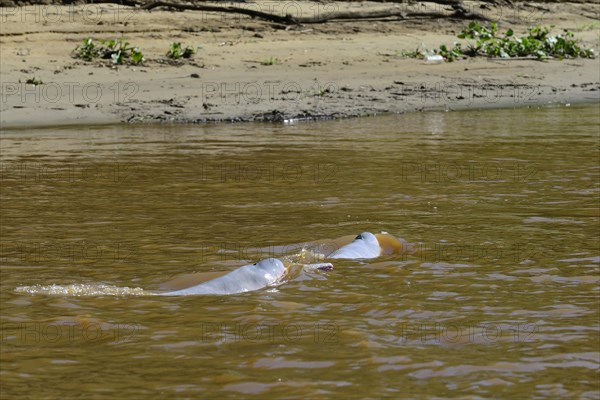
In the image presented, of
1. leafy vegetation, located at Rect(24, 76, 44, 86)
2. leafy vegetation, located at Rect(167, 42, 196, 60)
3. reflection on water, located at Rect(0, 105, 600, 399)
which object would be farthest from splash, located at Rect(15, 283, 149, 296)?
leafy vegetation, located at Rect(167, 42, 196, 60)

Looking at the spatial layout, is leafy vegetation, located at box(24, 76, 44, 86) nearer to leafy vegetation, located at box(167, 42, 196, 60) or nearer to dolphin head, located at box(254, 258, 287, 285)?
leafy vegetation, located at box(167, 42, 196, 60)

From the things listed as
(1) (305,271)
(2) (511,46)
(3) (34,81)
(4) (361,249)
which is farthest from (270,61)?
(1) (305,271)

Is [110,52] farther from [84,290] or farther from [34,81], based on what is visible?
[84,290]

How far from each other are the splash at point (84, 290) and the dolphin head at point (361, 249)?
1.13m

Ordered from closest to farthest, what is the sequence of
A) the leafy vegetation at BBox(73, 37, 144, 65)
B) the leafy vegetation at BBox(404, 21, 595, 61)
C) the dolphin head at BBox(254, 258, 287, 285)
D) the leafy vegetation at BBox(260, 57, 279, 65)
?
1. the dolphin head at BBox(254, 258, 287, 285)
2. the leafy vegetation at BBox(73, 37, 144, 65)
3. the leafy vegetation at BBox(260, 57, 279, 65)
4. the leafy vegetation at BBox(404, 21, 595, 61)

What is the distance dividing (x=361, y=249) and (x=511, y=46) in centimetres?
1049

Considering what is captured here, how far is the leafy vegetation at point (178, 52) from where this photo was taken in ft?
44.3

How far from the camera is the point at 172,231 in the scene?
6066 millimetres

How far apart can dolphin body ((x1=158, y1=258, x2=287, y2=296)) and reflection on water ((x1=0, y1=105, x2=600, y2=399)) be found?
0.08m

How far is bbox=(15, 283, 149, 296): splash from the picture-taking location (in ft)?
15.5

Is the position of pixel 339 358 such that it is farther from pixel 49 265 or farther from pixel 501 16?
pixel 501 16

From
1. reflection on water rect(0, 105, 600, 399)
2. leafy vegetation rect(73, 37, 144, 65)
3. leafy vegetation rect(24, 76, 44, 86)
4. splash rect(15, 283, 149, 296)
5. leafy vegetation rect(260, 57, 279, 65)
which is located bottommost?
splash rect(15, 283, 149, 296)

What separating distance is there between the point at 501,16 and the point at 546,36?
1.28 metres

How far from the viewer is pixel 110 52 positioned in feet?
43.8
